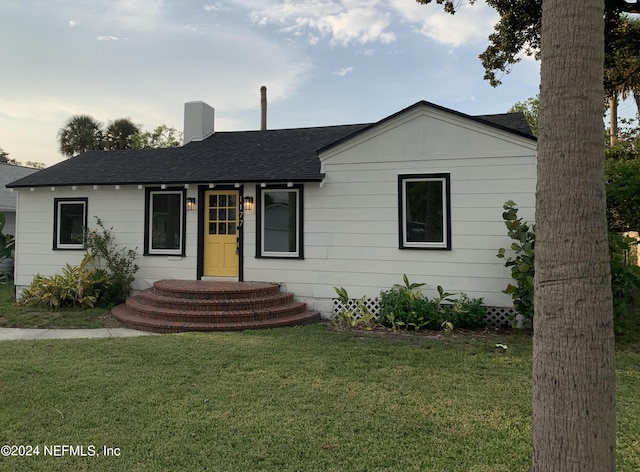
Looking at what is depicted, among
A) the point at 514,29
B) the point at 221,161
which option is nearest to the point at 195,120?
the point at 221,161

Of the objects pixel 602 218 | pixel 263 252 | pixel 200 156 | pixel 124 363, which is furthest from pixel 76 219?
pixel 602 218

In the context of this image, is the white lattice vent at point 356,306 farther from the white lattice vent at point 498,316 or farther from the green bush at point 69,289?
the green bush at point 69,289

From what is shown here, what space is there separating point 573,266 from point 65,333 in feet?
24.6

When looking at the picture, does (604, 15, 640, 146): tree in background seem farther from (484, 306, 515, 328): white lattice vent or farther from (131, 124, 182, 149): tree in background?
(131, 124, 182, 149): tree in background

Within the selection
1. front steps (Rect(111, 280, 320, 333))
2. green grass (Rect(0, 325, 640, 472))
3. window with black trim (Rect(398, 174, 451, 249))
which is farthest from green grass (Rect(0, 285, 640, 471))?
window with black trim (Rect(398, 174, 451, 249))

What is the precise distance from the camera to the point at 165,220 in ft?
30.7

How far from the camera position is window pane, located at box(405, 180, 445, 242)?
7633 mm

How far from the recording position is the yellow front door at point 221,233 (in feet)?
29.2

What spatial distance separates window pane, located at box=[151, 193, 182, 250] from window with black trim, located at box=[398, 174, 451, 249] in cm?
514

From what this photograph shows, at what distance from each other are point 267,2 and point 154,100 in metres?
6.92

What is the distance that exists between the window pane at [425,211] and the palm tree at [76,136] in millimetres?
23402

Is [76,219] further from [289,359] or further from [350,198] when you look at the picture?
[289,359]

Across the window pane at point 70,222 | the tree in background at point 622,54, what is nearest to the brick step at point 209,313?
the window pane at point 70,222

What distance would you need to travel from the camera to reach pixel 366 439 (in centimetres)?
306
